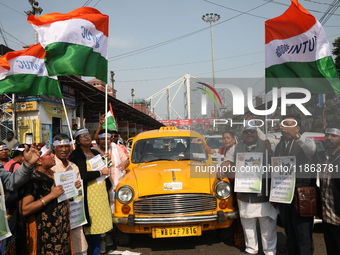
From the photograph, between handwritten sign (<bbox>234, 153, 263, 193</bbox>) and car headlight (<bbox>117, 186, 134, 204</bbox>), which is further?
car headlight (<bbox>117, 186, 134, 204</bbox>)

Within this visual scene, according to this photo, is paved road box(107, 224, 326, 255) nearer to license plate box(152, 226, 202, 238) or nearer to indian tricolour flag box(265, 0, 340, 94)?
license plate box(152, 226, 202, 238)

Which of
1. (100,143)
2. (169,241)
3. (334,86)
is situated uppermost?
(334,86)

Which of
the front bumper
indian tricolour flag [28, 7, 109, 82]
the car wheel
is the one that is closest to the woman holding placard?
the front bumper

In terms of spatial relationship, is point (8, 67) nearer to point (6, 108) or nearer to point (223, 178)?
point (223, 178)

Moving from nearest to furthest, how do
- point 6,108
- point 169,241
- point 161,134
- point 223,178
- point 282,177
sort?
point 282,177 < point 223,178 < point 169,241 < point 161,134 < point 6,108

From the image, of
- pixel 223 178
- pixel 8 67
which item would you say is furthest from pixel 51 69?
pixel 223 178

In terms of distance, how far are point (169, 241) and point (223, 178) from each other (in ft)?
4.68

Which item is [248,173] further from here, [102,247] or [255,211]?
[102,247]

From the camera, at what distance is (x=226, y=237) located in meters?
4.95

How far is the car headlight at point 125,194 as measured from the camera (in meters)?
4.52

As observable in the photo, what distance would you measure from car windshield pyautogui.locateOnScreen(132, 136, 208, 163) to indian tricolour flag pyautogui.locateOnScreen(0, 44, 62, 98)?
184 centimetres

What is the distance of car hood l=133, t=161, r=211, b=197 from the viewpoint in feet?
14.8

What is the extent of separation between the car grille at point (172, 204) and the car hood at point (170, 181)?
0.07 metres

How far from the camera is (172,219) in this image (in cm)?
433
